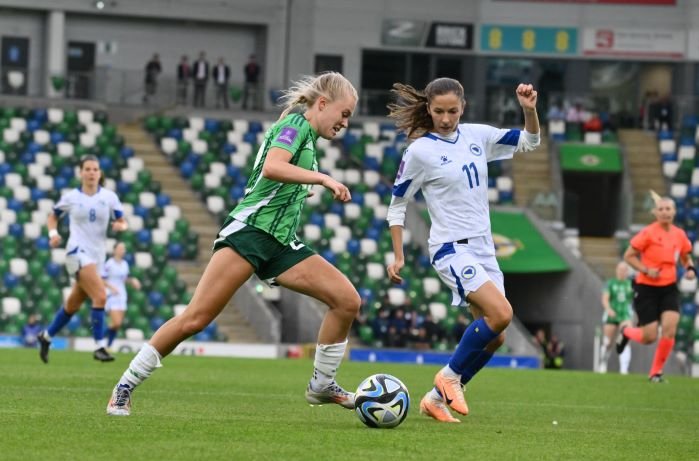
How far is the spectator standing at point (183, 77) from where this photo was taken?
37438 millimetres

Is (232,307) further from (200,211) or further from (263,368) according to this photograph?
(263,368)

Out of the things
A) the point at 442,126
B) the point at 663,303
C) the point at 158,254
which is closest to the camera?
the point at 442,126

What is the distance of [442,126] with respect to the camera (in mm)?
10320

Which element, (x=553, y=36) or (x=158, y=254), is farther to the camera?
(x=553, y=36)

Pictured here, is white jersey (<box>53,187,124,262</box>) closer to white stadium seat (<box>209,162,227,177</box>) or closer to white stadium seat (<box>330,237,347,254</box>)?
white stadium seat (<box>330,237,347,254</box>)

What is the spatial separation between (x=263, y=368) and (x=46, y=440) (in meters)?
12.2

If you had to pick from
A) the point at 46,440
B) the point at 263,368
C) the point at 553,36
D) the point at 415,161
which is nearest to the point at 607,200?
the point at 553,36

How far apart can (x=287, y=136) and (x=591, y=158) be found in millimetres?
29139

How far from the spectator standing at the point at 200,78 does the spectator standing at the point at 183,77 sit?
0.18 meters

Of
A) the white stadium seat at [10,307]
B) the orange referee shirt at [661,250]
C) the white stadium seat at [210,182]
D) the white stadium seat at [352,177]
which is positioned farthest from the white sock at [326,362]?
the white stadium seat at [352,177]

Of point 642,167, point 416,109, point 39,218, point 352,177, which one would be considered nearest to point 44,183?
point 39,218

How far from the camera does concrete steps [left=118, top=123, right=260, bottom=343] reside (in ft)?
98.8

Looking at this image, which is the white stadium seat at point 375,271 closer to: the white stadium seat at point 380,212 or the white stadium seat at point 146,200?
the white stadium seat at point 380,212

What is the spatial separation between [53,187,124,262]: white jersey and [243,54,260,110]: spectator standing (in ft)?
68.4
